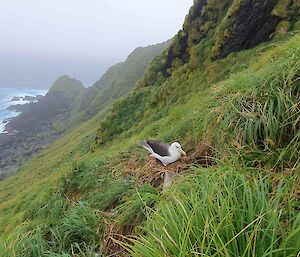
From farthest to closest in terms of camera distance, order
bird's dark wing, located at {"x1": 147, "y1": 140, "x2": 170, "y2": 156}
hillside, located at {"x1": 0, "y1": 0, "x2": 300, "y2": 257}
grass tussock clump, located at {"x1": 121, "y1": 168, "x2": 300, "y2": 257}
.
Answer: bird's dark wing, located at {"x1": 147, "y1": 140, "x2": 170, "y2": 156} → hillside, located at {"x1": 0, "y1": 0, "x2": 300, "y2": 257} → grass tussock clump, located at {"x1": 121, "y1": 168, "x2": 300, "y2": 257}

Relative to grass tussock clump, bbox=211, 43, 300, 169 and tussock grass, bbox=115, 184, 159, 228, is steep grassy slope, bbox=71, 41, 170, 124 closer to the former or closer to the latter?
grass tussock clump, bbox=211, 43, 300, 169

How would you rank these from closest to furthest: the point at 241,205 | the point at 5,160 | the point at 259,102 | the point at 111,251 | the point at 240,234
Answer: the point at 240,234 → the point at 241,205 → the point at 111,251 → the point at 259,102 → the point at 5,160

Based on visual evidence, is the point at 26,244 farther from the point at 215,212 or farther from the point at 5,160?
the point at 5,160

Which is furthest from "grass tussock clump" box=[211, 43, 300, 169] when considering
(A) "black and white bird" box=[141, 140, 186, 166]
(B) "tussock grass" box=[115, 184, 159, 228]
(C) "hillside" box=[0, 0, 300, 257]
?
(B) "tussock grass" box=[115, 184, 159, 228]

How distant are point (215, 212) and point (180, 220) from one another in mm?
287

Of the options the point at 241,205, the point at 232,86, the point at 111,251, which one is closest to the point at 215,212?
the point at 241,205

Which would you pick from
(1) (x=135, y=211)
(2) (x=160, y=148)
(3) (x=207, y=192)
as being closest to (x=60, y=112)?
(2) (x=160, y=148)

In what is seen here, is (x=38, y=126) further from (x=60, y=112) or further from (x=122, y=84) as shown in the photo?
(x=122, y=84)

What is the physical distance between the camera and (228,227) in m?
2.82

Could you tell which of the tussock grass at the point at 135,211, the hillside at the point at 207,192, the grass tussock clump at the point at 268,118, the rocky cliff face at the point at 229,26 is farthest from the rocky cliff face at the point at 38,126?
the grass tussock clump at the point at 268,118

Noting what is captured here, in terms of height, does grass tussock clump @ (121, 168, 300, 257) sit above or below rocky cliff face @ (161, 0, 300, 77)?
above

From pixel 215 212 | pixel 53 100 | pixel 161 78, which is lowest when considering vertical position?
pixel 53 100

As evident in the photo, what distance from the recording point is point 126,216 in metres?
4.73

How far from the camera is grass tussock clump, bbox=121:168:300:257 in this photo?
2.66 metres
